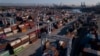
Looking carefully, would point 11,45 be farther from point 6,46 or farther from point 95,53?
point 95,53

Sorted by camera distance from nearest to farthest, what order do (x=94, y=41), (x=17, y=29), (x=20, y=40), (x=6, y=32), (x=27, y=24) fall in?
(x=94, y=41) < (x=20, y=40) < (x=6, y=32) < (x=17, y=29) < (x=27, y=24)

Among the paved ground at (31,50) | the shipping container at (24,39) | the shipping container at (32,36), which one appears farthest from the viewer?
the shipping container at (32,36)

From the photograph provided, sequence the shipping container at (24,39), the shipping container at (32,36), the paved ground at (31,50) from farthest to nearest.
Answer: the shipping container at (32,36)
the shipping container at (24,39)
the paved ground at (31,50)

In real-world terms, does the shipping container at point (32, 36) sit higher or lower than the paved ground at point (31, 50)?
higher

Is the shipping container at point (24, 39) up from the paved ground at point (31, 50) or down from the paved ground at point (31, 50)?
up

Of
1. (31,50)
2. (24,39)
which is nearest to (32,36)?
(24,39)

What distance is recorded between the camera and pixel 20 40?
92.3 ft

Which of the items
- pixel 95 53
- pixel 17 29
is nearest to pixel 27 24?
pixel 17 29

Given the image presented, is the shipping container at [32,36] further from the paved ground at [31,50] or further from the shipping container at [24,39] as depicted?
the paved ground at [31,50]

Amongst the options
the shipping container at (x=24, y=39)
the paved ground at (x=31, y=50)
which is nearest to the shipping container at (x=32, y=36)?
the shipping container at (x=24, y=39)

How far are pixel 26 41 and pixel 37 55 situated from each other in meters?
6.11

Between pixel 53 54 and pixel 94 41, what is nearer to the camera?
pixel 53 54

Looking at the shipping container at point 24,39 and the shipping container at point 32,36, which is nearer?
the shipping container at point 24,39

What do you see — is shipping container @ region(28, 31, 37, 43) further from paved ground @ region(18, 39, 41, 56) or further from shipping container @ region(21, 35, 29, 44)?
paved ground @ region(18, 39, 41, 56)
